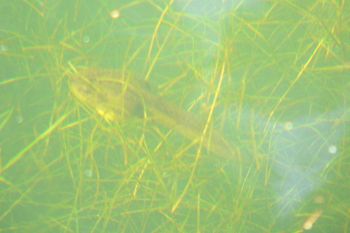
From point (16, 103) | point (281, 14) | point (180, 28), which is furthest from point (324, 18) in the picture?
point (16, 103)

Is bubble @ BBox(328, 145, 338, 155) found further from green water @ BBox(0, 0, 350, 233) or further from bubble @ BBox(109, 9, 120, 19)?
bubble @ BBox(109, 9, 120, 19)

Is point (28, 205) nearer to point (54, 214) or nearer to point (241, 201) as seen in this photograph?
point (54, 214)

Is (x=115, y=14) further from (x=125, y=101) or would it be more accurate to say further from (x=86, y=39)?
(x=125, y=101)

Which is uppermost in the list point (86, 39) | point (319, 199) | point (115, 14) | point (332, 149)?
point (115, 14)

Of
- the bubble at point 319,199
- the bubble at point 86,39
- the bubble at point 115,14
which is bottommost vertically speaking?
the bubble at point 319,199

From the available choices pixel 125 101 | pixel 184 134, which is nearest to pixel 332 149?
pixel 184 134

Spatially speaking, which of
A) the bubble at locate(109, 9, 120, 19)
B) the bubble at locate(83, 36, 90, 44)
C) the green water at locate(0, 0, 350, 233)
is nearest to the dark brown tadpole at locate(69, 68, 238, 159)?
the green water at locate(0, 0, 350, 233)

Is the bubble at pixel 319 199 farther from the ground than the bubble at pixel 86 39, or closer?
closer

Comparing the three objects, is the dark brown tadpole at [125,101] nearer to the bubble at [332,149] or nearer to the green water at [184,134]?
the green water at [184,134]

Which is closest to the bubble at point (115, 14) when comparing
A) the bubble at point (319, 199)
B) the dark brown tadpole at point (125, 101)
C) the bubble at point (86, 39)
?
the bubble at point (86, 39)
